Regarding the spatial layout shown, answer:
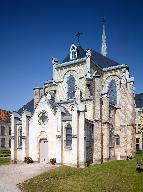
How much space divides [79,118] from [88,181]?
9353 mm

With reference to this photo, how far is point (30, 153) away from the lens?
3091cm

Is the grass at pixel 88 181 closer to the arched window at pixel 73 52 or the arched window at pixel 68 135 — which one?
the arched window at pixel 68 135

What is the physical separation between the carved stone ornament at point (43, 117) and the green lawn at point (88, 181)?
829 cm

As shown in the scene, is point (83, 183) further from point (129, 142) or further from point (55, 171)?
point (129, 142)

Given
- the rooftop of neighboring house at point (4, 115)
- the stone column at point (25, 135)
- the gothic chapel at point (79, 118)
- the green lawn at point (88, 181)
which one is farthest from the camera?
the rooftop of neighboring house at point (4, 115)

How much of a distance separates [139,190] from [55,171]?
9.22m

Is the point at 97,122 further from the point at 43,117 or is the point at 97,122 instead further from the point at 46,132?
the point at 43,117

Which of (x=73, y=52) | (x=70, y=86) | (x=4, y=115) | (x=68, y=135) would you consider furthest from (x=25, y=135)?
(x=4, y=115)

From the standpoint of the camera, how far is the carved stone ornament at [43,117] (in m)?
30.1

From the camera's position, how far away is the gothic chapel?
92.2 feet

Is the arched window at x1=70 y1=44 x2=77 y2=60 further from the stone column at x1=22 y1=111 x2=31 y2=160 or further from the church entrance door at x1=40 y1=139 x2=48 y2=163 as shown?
the church entrance door at x1=40 y1=139 x2=48 y2=163

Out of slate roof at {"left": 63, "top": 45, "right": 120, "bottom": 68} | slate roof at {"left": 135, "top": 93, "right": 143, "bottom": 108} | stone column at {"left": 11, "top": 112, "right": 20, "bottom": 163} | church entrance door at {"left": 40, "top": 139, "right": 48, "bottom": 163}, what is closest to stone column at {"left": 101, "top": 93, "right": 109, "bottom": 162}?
church entrance door at {"left": 40, "top": 139, "right": 48, "bottom": 163}

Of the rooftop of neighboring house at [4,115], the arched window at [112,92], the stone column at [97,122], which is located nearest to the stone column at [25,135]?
the stone column at [97,122]

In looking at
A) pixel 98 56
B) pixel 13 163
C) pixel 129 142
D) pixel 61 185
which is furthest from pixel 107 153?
pixel 98 56
